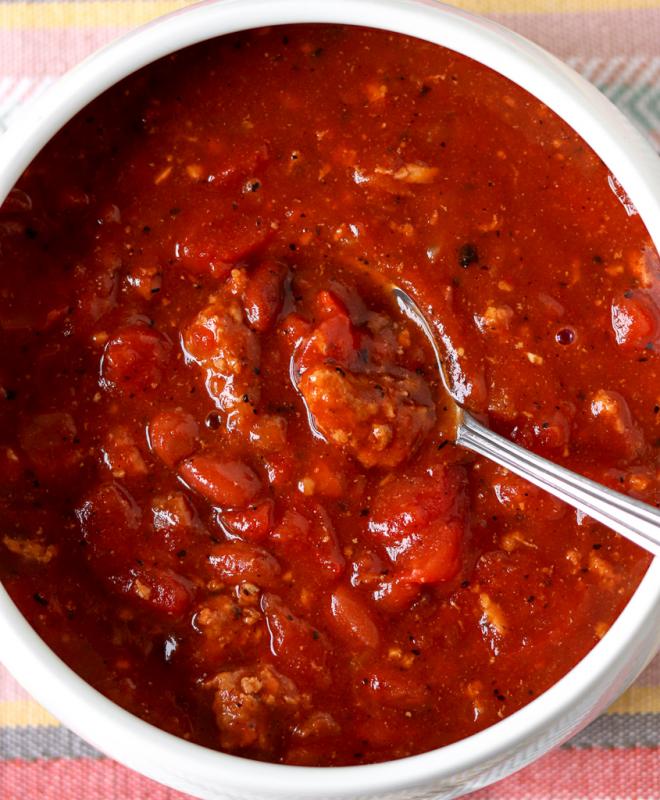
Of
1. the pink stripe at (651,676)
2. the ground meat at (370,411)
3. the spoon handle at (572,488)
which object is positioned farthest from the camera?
the pink stripe at (651,676)

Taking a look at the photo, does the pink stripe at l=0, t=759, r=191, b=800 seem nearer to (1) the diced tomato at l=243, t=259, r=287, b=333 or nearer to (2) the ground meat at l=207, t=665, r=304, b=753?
(2) the ground meat at l=207, t=665, r=304, b=753

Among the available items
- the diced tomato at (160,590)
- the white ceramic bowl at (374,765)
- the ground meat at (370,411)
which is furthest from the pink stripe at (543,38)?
the diced tomato at (160,590)

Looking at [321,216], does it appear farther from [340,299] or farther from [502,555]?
[502,555]

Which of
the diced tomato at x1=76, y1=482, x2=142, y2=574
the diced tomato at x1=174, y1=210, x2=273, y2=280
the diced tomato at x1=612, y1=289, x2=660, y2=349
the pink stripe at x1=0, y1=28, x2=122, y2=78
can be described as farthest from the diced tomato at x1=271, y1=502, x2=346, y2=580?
the pink stripe at x1=0, y1=28, x2=122, y2=78

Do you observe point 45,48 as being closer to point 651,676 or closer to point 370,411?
point 370,411

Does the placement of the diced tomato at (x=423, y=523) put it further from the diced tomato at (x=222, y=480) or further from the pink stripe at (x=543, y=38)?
the pink stripe at (x=543, y=38)

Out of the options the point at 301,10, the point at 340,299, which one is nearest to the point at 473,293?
the point at 340,299
